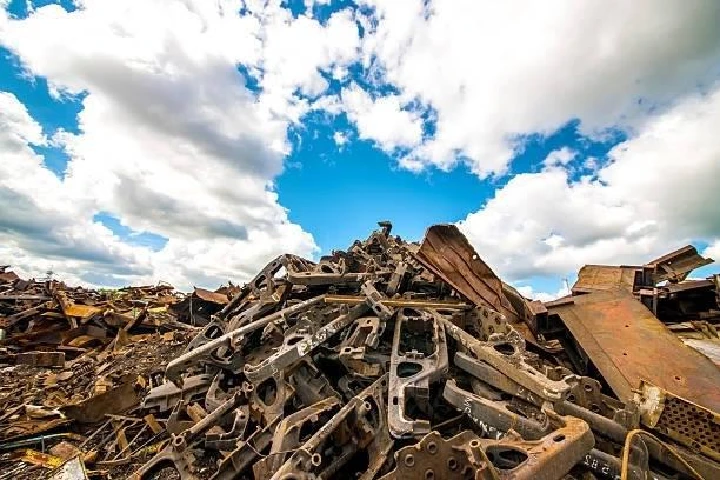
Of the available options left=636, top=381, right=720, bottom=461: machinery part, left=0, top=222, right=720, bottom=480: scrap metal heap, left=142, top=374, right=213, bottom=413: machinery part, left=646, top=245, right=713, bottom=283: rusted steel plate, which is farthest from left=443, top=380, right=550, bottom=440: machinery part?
left=646, top=245, right=713, bottom=283: rusted steel plate

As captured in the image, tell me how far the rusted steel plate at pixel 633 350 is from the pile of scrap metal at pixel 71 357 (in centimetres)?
642

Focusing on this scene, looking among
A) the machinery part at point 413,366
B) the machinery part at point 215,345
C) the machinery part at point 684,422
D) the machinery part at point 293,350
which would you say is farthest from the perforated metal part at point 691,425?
the machinery part at point 215,345

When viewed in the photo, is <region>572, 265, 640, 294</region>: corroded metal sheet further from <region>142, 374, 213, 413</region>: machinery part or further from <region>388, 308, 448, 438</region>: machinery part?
<region>142, 374, 213, 413</region>: machinery part

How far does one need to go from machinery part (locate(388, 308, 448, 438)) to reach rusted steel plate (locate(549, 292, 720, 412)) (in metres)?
1.82

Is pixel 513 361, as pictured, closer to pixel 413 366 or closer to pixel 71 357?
pixel 413 366

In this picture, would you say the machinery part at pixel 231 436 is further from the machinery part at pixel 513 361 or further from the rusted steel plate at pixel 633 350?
the rusted steel plate at pixel 633 350

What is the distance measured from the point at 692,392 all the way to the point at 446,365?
7.59 feet

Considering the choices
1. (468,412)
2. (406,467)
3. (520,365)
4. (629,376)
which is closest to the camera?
(406,467)

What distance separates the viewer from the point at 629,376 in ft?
13.5

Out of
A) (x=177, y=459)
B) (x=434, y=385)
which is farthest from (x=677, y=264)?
(x=177, y=459)

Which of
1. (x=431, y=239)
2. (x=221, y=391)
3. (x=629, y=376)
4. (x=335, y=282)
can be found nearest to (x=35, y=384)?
(x=221, y=391)

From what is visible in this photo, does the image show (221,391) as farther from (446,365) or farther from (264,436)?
(446,365)

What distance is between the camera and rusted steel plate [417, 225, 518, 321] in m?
5.56

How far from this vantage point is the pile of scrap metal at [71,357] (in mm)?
5613
